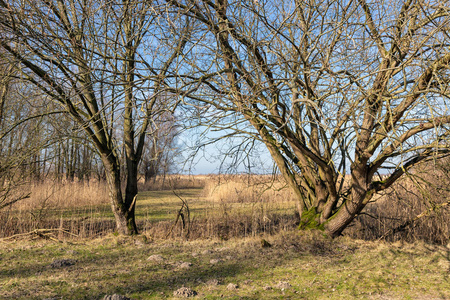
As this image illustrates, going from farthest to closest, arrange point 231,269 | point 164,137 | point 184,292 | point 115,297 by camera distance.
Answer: point 164,137
point 231,269
point 184,292
point 115,297

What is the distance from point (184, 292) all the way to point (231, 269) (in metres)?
1.04

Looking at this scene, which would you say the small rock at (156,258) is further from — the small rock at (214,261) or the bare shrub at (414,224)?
the bare shrub at (414,224)

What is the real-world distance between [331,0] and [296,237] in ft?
12.1

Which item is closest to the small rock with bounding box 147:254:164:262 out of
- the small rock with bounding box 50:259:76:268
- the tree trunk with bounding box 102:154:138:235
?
the small rock with bounding box 50:259:76:268

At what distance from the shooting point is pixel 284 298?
138 inches

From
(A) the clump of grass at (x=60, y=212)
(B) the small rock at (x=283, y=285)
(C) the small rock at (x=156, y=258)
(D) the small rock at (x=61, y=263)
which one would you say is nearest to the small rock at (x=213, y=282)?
(B) the small rock at (x=283, y=285)

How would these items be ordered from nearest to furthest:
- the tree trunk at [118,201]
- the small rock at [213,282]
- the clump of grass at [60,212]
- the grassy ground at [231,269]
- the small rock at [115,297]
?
the small rock at [115,297] → the grassy ground at [231,269] → the small rock at [213,282] → the tree trunk at [118,201] → the clump of grass at [60,212]

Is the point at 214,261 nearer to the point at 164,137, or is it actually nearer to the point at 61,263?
the point at 61,263

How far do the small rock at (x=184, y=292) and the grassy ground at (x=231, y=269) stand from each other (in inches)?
3.2

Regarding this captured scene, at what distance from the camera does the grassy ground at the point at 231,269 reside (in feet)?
12.1

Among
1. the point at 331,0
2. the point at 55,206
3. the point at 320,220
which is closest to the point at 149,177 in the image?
the point at 55,206

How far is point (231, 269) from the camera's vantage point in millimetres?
4473

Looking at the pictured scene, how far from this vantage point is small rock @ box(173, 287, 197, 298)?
3.53 metres

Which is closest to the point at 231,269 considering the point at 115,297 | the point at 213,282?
Result: the point at 213,282
